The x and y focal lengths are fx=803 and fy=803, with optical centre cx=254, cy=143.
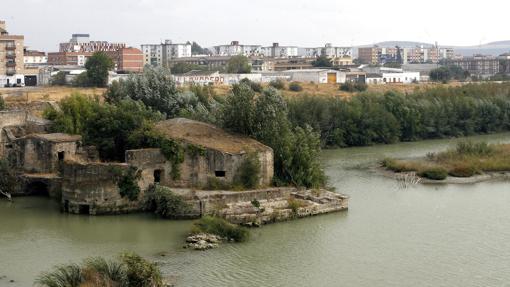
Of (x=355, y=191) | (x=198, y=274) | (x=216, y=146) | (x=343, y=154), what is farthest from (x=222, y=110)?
(x=343, y=154)

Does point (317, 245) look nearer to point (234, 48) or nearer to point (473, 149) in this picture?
point (473, 149)

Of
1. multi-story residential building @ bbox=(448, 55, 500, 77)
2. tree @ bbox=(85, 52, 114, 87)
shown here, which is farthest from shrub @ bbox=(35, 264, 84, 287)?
multi-story residential building @ bbox=(448, 55, 500, 77)

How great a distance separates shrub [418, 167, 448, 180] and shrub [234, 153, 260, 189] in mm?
10088

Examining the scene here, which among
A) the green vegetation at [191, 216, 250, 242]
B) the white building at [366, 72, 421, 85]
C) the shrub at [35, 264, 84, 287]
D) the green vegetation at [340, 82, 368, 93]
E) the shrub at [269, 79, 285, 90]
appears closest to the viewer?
the shrub at [35, 264, 84, 287]

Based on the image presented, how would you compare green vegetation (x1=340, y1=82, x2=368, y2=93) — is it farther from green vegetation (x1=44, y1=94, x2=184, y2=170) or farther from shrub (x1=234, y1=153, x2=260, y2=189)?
shrub (x1=234, y1=153, x2=260, y2=189)

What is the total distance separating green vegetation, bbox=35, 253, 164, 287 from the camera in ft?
54.2

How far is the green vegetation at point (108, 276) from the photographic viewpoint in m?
16.5

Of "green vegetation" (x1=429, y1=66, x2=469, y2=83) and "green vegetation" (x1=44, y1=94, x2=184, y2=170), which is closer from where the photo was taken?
"green vegetation" (x1=44, y1=94, x2=184, y2=170)

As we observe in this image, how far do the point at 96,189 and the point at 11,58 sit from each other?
124 feet

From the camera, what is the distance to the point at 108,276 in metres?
16.9

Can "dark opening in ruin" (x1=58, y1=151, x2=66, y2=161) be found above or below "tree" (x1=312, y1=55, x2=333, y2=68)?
below

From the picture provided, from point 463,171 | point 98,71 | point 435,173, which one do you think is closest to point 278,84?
point 98,71

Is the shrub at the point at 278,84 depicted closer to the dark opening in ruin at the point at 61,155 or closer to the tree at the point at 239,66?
the tree at the point at 239,66

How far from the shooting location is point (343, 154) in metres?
41.8
